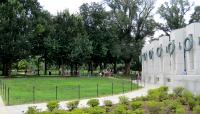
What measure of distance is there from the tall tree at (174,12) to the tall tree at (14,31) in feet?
110

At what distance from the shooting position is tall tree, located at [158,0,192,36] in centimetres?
9519

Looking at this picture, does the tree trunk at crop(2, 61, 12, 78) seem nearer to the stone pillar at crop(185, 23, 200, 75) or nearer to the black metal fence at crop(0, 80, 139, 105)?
the black metal fence at crop(0, 80, 139, 105)

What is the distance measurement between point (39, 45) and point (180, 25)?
102 feet

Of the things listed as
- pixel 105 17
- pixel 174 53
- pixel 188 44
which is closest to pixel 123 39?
pixel 105 17

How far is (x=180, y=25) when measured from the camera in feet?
314

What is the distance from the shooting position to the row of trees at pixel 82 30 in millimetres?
71688

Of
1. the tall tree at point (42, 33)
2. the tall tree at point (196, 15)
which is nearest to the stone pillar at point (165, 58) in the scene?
the tall tree at point (42, 33)

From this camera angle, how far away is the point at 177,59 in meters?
45.2

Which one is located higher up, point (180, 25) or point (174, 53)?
point (180, 25)

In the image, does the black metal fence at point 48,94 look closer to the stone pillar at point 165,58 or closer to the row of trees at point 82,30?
the stone pillar at point 165,58

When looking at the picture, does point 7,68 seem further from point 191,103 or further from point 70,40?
point 191,103

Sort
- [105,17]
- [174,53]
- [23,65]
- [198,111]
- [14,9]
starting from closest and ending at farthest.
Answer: [198,111]
[174,53]
[14,9]
[105,17]
[23,65]

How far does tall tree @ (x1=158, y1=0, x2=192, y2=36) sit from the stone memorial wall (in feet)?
114

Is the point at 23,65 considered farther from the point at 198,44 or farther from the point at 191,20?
the point at 198,44
